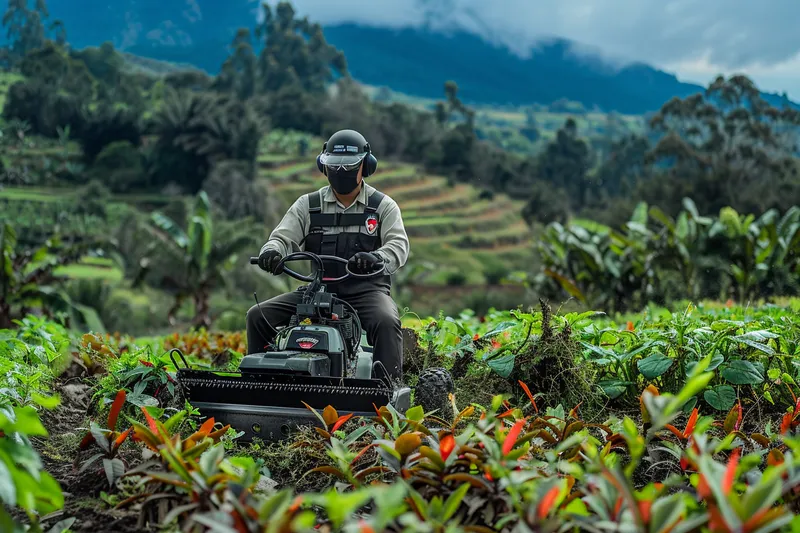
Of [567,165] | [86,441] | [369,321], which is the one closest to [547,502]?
[86,441]

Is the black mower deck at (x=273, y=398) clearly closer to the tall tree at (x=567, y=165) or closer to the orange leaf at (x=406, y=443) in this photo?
the orange leaf at (x=406, y=443)

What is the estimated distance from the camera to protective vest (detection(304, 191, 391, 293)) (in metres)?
5.29

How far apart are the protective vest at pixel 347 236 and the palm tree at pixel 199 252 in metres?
14.3

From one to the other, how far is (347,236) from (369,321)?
2.11 ft

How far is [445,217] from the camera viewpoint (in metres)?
69.8

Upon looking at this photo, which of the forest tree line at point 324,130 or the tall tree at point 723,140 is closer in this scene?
the tall tree at point 723,140

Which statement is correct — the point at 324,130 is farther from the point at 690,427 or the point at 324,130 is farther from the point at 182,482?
the point at 182,482

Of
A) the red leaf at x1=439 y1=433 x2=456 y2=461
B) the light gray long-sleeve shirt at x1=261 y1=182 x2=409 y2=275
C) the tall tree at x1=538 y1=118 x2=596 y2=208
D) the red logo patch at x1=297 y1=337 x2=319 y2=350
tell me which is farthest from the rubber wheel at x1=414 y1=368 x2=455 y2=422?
the tall tree at x1=538 y1=118 x2=596 y2=208

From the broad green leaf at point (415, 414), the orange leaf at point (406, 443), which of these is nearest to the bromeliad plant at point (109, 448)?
the orange leaf at point (406, 443)

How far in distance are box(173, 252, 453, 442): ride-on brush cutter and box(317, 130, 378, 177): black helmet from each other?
702 millimetres

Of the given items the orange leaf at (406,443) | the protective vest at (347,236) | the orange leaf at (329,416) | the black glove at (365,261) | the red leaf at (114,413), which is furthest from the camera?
the protective vest at (347,236)

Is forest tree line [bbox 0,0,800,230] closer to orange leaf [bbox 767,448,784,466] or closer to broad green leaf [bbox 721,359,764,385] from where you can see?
broad green leaf [bbox 721,359,764,385]

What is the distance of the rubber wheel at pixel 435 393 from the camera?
4.54m

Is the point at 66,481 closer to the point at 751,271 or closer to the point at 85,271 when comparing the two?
the point at 751,271
